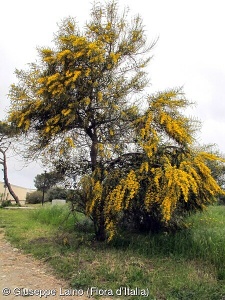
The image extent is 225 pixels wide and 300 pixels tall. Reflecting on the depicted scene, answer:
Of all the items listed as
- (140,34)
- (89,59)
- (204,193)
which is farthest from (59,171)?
(140,34)

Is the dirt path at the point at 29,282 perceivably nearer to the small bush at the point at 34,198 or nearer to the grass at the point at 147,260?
the grass at the point at 147,260

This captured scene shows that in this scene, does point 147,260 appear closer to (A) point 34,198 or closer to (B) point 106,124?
(B) point 106,124

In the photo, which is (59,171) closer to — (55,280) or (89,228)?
(89,228)

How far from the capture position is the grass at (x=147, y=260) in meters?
4.28

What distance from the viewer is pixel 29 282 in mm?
4543

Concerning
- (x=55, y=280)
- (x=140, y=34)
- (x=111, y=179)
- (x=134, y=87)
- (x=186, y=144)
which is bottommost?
(x=55, y=280)

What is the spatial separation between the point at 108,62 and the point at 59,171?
2.67m

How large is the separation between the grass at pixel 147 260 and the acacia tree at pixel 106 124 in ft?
1.64

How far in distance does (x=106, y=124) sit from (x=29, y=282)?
371 cm

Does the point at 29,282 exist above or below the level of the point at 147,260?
below

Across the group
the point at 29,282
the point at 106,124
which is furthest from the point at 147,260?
the point at 106,124

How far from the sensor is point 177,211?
634 centimetres

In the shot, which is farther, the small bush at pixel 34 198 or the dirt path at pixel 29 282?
the small bush at pixel 34 198

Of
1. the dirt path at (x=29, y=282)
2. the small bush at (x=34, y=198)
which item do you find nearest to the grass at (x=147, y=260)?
the dirt path at (x=29, y=282)
